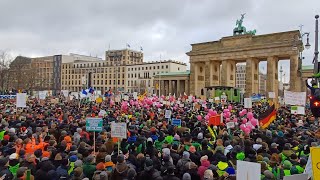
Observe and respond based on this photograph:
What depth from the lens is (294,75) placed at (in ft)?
169

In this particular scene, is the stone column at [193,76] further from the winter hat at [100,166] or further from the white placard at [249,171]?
the white placard at [249,171]

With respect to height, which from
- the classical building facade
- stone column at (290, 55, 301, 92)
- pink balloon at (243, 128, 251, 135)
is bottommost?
pink balloon at (243, 128, 251, 135)

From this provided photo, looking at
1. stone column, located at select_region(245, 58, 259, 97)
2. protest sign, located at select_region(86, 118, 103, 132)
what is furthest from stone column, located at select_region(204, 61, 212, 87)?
protest sign, located at select_region(86, 118, 103, 132)

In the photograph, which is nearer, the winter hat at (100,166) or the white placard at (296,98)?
the winter hat at (100,166)

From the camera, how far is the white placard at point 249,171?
14.7ft

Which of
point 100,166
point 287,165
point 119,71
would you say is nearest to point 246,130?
point 287,165

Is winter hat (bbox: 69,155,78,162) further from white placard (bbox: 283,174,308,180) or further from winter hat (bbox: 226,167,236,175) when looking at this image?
white placard (bbox: 283,174,308,180)

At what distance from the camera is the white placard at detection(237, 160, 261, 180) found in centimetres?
449

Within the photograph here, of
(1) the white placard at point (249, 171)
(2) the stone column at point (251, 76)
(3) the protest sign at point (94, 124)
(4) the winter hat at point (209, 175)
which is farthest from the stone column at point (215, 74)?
(1) the white placard at point (249, 171)

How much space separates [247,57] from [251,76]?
138 inches

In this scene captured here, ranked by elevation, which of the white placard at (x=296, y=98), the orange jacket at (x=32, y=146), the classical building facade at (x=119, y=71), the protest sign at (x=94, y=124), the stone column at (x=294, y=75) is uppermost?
the classical building facade at (x=119, y=71)

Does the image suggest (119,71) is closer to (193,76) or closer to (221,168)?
(193,76)

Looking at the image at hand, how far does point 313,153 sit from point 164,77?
77245 millimetres

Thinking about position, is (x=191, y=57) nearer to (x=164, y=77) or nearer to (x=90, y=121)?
(x=164, y=77)
